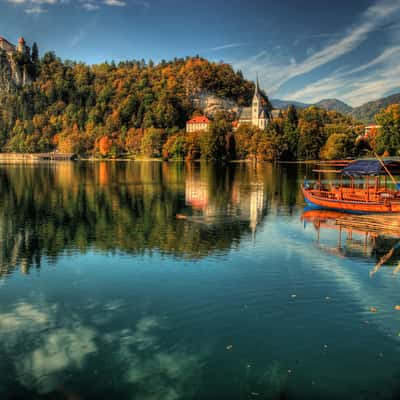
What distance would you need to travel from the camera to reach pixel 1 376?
36.2 ft

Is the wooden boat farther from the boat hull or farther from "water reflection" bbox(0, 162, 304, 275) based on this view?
"water reflection" bbox(0, 162, 304, 275)

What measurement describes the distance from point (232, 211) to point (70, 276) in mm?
20033

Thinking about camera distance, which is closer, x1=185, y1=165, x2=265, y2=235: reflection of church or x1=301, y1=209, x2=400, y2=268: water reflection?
x1=301, y1=209, x2=400, y2=268: water reflection

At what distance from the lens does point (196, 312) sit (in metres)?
14.9

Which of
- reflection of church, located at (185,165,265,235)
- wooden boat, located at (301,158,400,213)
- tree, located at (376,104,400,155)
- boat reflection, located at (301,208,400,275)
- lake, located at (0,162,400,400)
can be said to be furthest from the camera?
tree, located at (376,104,400,155)

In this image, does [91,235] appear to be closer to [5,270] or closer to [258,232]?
[5,270]

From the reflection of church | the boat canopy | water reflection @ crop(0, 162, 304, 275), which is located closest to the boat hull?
water reflection @ crop(0, 162, 304, 275)

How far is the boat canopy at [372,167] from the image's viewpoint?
3696 cm

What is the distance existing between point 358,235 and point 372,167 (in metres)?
12.5

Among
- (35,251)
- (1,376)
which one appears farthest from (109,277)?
(1,376)

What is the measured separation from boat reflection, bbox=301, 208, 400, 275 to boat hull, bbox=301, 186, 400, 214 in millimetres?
540

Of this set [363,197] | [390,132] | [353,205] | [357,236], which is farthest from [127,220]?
[390,132]

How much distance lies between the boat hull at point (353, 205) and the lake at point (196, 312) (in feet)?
24.6

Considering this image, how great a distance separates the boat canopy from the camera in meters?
37.0
